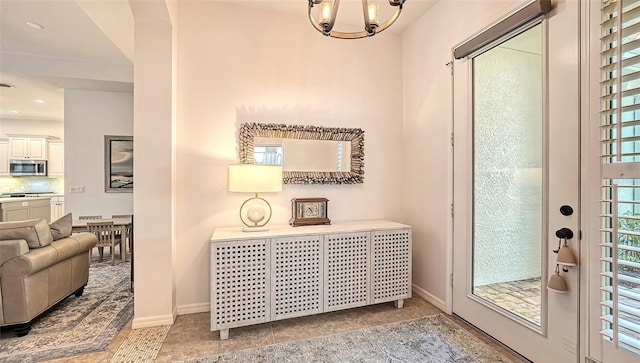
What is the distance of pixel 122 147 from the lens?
16.9 feet

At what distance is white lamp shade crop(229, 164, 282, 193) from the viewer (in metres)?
2.38

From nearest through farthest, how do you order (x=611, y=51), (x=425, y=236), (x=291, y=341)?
(x=611, y=51) < (x=291, y=341) < (x=425, y=236)

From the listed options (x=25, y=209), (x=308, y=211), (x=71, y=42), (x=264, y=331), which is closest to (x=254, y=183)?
(x=308, y=211)

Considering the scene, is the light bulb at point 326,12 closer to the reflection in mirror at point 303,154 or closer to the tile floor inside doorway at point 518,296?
the reflection in mirror at point 303,154

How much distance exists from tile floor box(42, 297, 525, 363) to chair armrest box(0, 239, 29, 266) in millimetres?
926

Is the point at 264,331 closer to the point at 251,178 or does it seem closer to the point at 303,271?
the point at 303,271

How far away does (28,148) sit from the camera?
6.78 metres

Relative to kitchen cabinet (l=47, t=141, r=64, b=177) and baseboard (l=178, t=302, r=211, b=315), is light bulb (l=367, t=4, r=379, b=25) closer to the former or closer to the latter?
baseboard (l=178, t=302, r=211, b=315)

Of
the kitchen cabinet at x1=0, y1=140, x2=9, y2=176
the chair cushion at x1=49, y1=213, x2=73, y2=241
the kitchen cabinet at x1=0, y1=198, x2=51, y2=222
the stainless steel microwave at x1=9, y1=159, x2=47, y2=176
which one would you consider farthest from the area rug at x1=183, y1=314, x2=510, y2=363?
the kitchen cabinet at x1=0, y1=140, x2=9, y2=176

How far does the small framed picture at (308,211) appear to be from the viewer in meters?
2.80

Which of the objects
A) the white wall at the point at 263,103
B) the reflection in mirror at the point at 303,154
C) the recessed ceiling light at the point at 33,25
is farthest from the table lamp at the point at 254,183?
the recessed ceiling light at the point at 33,25

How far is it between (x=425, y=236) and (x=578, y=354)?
4.83 ft

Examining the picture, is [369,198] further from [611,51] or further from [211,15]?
[211,15]

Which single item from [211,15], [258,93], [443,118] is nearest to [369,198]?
[443,118]
